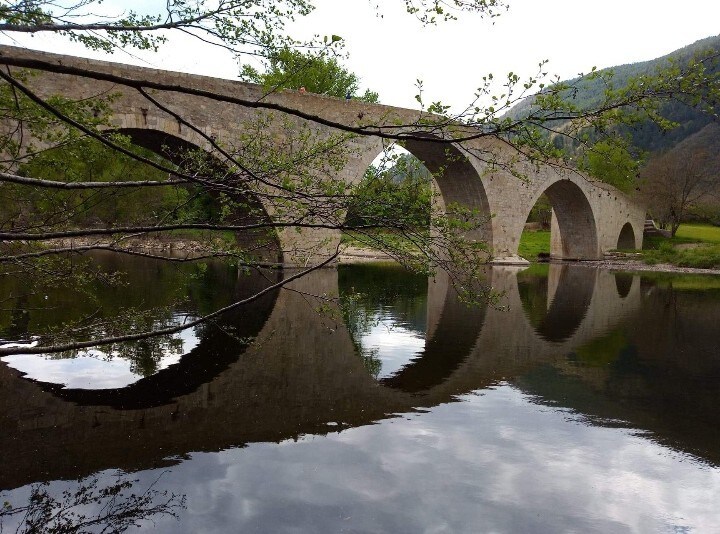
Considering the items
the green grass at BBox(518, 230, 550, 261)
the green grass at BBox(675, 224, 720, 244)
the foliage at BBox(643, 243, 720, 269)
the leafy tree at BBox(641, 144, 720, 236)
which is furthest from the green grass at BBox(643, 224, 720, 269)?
the green grass at BBox(518, 230, 550, 261)

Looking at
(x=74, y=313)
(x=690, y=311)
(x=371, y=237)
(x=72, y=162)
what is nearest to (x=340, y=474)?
(x=371, y=237)

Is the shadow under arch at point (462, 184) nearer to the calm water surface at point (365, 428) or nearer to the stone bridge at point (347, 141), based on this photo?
the stone bridge at point (347, 141)

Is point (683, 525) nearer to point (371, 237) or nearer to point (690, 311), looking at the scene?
point (371, 237)

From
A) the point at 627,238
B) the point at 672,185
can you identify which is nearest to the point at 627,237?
the point at 627,238

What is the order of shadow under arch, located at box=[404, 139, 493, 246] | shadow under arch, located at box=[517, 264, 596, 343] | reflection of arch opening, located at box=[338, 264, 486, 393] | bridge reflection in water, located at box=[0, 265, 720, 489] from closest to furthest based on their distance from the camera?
1. bridge reflection in water, located at box=[0, 265, 720, 489]
2. reflection of arch opening, located at box=[338, 264, 486, 393]
3. shadow under arch, located at box=[517, 264, 596, 343]
4. shadow under arch, located at box=[404, 139, 493, 246]

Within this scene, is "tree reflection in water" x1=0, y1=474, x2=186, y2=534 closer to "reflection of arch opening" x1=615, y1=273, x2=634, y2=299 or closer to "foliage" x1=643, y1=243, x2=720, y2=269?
"reflection of arch opening" x1=615, y1=273, x2=634, y2=299

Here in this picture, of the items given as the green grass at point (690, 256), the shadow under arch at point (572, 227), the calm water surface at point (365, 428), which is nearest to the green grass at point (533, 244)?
the shadow under arch at point (572, 227)

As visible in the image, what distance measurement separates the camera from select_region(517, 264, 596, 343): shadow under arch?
989cm

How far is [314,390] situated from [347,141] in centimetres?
568

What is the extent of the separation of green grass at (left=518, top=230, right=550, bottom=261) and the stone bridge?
1.71m

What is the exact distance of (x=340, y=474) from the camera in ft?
12.7

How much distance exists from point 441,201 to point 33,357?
911 inches

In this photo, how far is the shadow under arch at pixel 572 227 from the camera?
34.4 m

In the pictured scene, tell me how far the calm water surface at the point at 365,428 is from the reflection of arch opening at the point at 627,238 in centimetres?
3531
